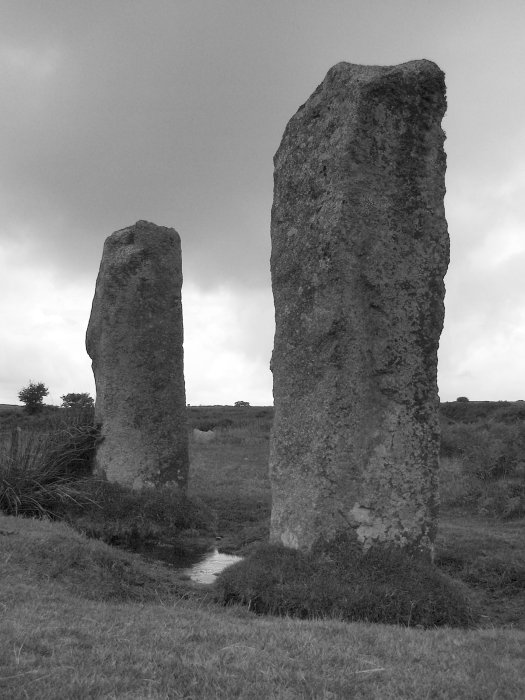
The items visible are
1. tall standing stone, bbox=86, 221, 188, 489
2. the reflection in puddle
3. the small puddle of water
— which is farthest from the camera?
tall standing stone, bbox=86, 221, 188, 489

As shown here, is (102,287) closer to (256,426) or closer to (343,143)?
(343,143)

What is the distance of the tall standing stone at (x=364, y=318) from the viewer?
7395mm

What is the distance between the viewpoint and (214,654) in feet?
14.9

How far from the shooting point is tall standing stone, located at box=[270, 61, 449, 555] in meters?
7.39

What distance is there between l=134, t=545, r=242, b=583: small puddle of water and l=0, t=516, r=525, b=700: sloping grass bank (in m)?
2.20

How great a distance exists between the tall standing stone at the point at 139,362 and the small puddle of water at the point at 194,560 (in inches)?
108

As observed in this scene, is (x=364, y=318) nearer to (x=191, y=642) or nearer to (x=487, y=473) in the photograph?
(x=191, y=642)

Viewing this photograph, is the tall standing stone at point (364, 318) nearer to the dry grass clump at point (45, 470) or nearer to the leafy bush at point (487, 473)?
the dry grass clump at point (45, 470)

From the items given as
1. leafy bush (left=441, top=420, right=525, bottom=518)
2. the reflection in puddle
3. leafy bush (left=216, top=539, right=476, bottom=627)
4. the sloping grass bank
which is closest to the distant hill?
leafy bush (left=441, top=420, right=525, bottom=518)

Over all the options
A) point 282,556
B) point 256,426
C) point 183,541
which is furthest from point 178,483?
point 256,426

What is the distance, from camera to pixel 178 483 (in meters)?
13.4

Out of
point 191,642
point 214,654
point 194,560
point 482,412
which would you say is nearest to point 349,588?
point 191,642

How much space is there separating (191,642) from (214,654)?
0.35m

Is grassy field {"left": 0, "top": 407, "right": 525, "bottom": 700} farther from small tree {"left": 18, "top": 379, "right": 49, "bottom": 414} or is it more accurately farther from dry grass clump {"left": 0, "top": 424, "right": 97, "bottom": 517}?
small tree {"left": 18, "top": 379, "right": 49, "bottom": 414}
